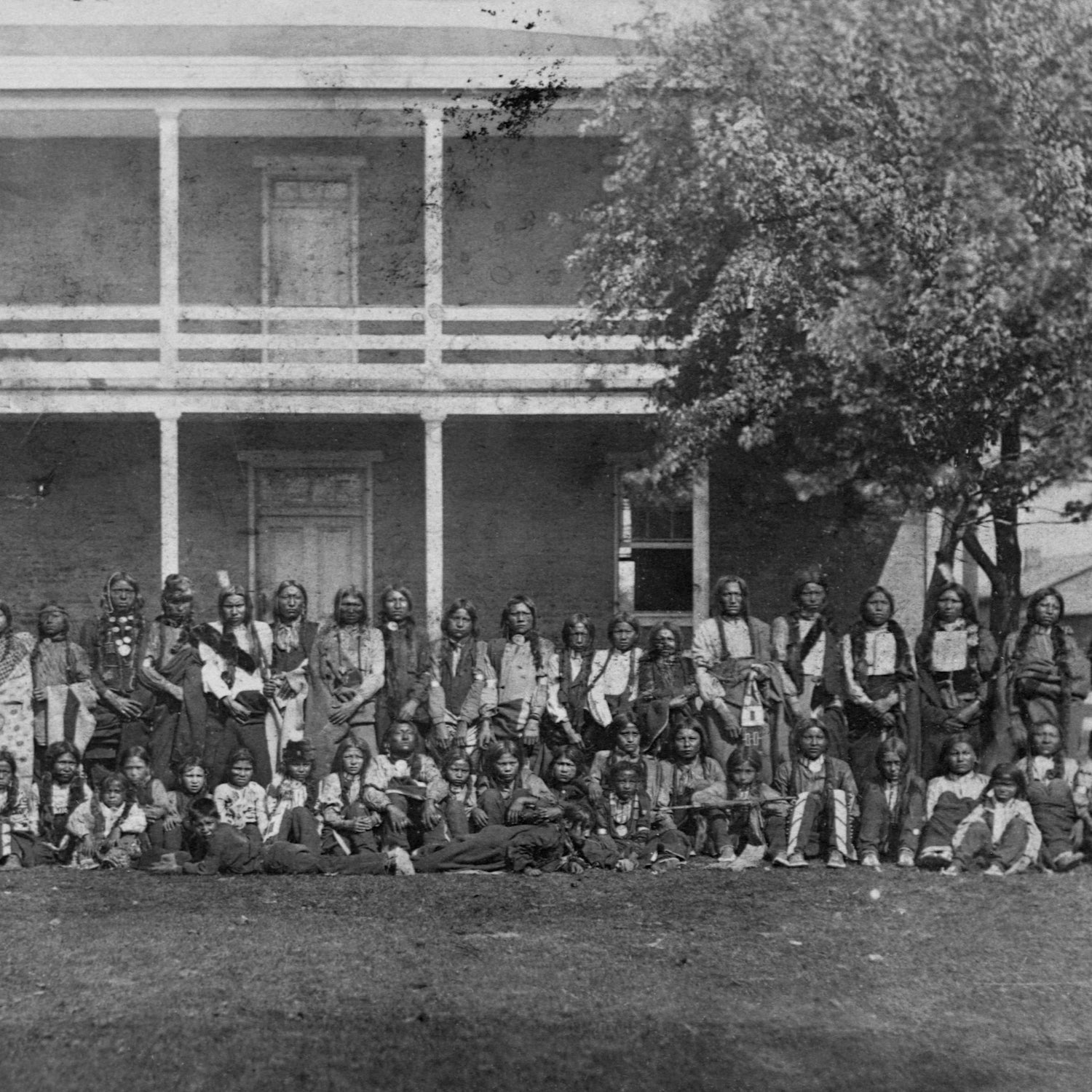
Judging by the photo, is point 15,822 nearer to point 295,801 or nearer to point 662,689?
point 295,801

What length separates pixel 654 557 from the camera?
8258mm

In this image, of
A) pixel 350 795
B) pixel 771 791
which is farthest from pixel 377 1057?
pixel 771 791

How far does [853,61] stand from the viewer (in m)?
6.71

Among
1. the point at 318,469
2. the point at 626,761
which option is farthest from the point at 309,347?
the point at 626,761

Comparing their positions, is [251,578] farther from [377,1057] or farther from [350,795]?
[377,1057]

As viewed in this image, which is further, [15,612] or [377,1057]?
[15,612]

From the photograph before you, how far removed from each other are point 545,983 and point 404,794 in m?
2.06

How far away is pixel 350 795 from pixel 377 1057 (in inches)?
104

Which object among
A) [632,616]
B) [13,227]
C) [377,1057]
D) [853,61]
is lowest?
[377,1057]

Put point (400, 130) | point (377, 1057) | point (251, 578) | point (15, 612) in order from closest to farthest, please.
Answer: point (377, 1057)
point (400, 130)
point (15, 612)
point (251, 578)

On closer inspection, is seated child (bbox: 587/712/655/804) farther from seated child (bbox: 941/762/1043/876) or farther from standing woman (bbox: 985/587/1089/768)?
standing woman (bbox: 985/587/1089/768)

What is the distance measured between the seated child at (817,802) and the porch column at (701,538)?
124 centimetres

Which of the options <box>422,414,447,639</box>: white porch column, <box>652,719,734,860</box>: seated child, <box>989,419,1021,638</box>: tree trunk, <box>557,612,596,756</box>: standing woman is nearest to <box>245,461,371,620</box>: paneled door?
<box>422,414,447,639</box>: white porch column

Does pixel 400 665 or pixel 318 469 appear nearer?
pixel 400 665
